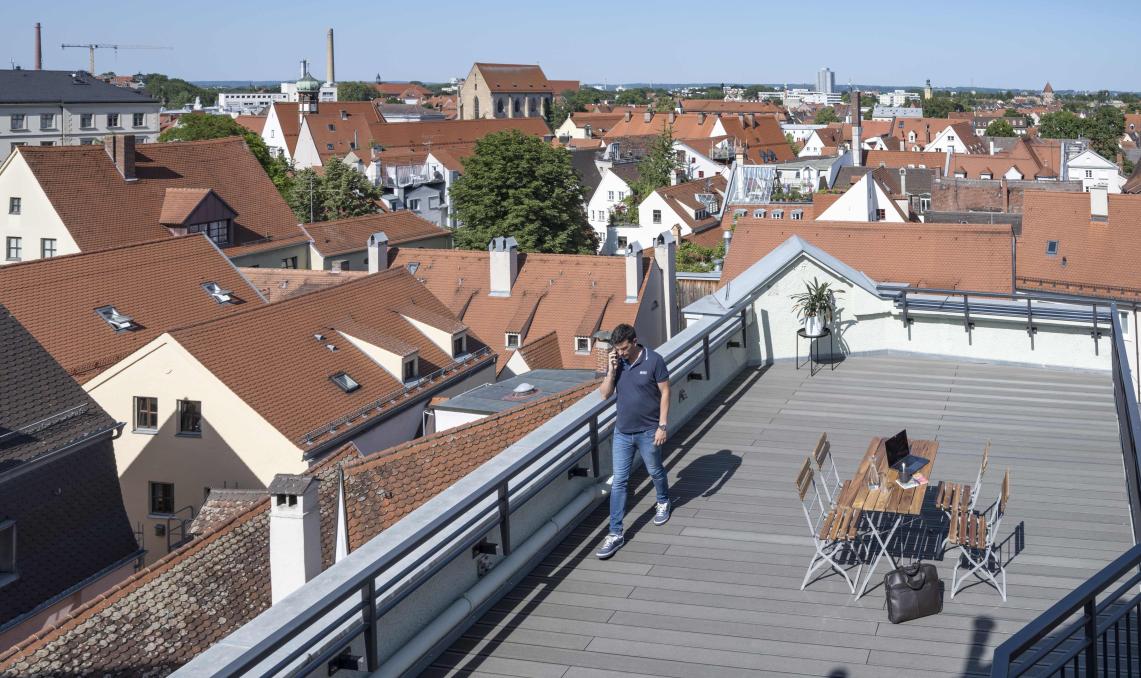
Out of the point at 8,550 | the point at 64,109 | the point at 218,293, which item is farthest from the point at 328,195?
the point at 8,550

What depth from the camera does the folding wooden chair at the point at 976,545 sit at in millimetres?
7234

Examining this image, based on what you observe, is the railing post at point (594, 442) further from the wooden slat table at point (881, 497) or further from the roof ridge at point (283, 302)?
the roof ridge at point (283, 302)

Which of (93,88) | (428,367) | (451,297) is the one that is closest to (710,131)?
(93,88)

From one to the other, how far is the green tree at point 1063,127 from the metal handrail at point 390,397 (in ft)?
408

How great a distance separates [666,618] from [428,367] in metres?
26.7

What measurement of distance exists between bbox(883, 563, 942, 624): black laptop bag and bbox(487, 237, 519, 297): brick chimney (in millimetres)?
36395

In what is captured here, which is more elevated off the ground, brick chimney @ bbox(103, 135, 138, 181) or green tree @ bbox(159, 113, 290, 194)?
green tree @ bbox(159, 113, 290, 194)

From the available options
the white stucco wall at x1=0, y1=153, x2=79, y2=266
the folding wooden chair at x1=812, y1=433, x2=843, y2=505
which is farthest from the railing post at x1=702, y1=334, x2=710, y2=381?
the white stucco wall at x1=0, y1=153, x2=79, y2=266

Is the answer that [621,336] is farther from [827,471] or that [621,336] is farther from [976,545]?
[976,545]

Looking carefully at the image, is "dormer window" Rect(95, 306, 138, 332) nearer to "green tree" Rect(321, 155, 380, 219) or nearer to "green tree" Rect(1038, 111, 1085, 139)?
"green tree" Rect(321, 155, 380, 219)

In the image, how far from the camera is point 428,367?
33281 millimetres

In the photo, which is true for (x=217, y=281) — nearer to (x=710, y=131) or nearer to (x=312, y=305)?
(x=312, y=305)

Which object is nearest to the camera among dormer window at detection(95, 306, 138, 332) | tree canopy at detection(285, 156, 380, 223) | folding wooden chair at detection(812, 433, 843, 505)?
folding wooden chair at detection(812, 433, 843, 505)

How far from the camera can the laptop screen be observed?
7871 mm
